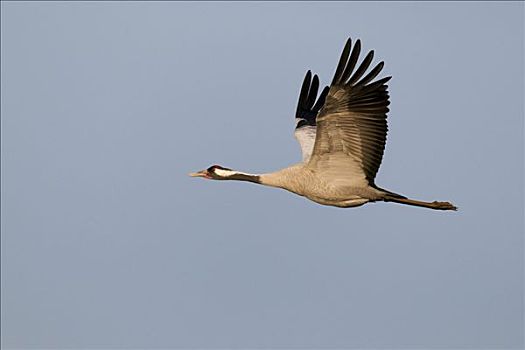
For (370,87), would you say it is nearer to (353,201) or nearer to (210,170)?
(353,201)

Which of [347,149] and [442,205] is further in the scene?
[442,205]

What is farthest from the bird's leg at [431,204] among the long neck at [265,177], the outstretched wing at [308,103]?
the outstretched wing at [308,103]

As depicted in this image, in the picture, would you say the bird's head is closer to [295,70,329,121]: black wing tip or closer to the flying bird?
the flying bird

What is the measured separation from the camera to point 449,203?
2228 cm

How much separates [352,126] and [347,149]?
0.51 metres

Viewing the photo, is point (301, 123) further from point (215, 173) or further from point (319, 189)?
point (319, 189)

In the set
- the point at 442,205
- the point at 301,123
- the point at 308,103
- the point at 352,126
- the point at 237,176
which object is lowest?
the point at 442,205

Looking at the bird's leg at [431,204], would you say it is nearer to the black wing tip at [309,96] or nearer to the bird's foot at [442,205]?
the bird's foot at [442,205]

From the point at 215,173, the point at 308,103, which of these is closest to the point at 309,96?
the point at 308,103

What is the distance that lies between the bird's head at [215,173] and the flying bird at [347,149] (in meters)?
0.04

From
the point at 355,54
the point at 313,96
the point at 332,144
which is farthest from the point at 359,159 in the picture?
the point at 313,96

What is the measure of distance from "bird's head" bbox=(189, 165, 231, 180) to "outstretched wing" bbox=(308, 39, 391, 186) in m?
1.98

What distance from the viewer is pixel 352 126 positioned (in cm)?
2059

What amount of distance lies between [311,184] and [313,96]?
13.6ft
